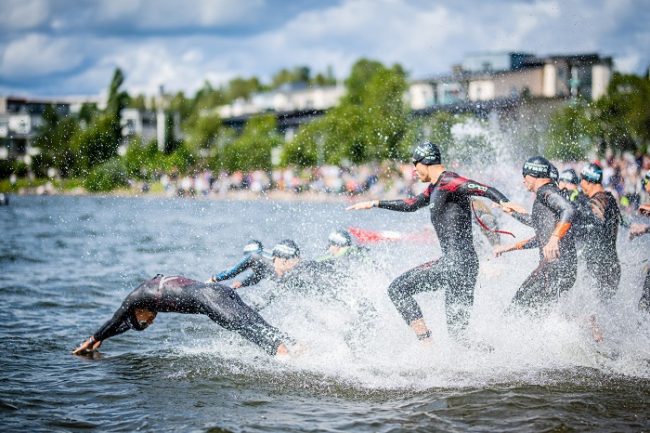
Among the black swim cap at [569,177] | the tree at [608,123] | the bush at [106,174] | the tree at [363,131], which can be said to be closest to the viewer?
the black swim cap at [569,177]

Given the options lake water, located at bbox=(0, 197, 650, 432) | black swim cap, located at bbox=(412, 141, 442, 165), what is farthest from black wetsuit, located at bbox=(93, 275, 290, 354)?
black swim cap, located at bbox=(412, 141, 442, 165)

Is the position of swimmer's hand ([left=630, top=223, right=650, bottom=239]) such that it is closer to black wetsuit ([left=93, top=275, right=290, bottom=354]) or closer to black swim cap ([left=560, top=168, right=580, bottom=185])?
black swim cap ([left=560, top=168, right=580, bottom=185])

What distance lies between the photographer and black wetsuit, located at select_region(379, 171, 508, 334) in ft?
26.7

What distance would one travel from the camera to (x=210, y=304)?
8.15 m

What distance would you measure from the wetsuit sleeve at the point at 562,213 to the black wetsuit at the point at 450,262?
844 mm

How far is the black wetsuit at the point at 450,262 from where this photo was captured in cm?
815

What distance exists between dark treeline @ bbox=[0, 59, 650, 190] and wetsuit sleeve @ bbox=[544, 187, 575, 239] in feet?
59.5

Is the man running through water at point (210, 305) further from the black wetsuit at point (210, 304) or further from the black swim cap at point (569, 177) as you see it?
the black swim cap at point (569, 177)

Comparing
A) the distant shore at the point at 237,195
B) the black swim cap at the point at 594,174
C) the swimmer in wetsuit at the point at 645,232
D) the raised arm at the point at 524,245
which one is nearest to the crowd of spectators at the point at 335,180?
the distant shore at the point at 237,195

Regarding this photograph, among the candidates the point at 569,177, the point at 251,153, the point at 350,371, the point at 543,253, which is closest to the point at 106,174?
the point at 251,153

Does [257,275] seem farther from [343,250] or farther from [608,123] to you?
[608,123]

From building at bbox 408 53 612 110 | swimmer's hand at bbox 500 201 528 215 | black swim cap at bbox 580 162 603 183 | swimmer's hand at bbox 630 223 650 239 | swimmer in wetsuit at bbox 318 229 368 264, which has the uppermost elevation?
building at bbox 408 53 612 110

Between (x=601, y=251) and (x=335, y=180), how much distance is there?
112 feet

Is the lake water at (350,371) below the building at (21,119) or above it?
below
